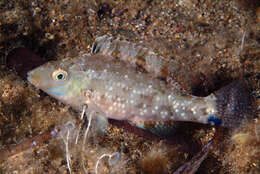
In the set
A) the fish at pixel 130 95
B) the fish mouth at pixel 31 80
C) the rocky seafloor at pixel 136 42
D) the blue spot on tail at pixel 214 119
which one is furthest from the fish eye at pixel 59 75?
the blue spot on tail at pixel 214 119

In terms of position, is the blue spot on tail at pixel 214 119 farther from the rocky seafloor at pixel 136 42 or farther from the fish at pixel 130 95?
the rocky seafloor at pixel 136 42

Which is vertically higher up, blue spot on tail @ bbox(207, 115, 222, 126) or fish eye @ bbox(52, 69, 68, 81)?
fish eye @ bbox(52, 69, 68, 81)

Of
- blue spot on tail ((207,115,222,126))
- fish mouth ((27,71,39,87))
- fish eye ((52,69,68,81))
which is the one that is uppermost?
fish eye ((52,69,68,81))

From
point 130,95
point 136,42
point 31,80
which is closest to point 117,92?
point 130,95

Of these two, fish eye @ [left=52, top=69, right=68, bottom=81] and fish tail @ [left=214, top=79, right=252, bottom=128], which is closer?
fish tail @ [left=214, top=79, right=252, bottom=128]

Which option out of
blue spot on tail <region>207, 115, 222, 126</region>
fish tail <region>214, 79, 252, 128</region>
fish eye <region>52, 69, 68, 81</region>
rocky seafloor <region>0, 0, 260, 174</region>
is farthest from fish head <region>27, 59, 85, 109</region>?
fish tail <region>214, 79, 252, 128</region>

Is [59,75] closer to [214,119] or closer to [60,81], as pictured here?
[60,81]

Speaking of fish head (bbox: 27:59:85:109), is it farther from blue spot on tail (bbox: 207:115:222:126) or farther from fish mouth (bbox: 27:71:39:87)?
blue spot on tail (bbox: 207:115:222:126)

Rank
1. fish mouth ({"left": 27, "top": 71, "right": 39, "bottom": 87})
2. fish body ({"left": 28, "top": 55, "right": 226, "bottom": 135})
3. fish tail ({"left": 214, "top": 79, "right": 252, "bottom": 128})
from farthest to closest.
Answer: fish mouth ({"left": 27, "top": 71, "right": 39, "bottom": 87})
fish body ({"left": 28, "top": 55, "right": 226, "bottom": 135})
fish tail ({"left": 214, "top": 79, "right": 252, "bottom": 128})
